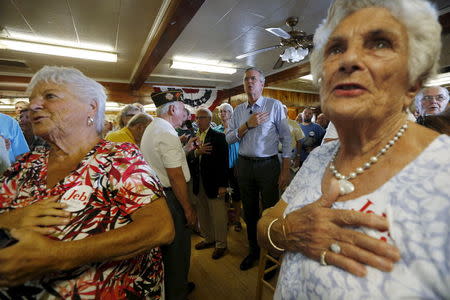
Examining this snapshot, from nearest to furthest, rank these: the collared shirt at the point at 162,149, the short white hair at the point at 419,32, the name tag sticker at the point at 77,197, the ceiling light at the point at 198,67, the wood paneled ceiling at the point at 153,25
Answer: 1. the short white hair at the point at 419,32
2. the name tag sticker at the point at 77,197
3. the collared shirt at the point at 162,149
4. the wood paneled ceiling at the point at 153,25
5. the ceiling light at the point at 198,67

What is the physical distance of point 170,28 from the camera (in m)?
3.17

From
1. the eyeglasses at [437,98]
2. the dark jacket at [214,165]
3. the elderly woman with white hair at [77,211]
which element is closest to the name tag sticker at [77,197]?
the elderly woman with white hair at [77,211]

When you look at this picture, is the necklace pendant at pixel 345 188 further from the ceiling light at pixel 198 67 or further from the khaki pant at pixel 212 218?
the ceiling light at pixel 198 67

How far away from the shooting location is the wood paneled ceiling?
2877 millimetres

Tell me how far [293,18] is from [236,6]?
1024mm

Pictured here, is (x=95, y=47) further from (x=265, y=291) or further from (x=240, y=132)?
(x=265, y=291)

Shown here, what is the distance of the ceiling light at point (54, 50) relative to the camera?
367 cm

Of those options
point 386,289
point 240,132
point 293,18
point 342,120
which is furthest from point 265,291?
point 293,18

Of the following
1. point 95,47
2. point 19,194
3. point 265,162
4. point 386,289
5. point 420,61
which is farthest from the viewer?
point 95,47

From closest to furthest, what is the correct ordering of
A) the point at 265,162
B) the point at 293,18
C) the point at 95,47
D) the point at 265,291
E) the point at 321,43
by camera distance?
the point at 321,43 < the point at 265,291 < the point at 265,162 < the point at 293,18 < the point at 95,47

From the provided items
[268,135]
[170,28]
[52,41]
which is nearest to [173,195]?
[268,135]

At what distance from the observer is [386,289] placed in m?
0.46

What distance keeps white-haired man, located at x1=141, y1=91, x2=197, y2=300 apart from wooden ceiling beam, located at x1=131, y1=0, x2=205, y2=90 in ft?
5.82

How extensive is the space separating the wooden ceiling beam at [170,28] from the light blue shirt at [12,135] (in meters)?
2.26
